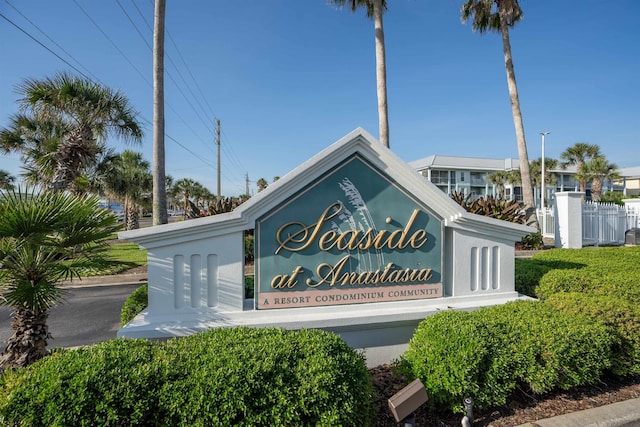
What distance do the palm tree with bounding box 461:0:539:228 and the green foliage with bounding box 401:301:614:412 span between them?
598 inches

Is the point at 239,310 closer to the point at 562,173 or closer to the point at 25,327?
the point at 25,327

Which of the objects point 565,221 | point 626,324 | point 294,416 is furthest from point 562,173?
point 294,416

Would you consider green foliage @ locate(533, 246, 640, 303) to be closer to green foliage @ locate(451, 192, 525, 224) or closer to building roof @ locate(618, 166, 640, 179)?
green foliage @ locate(451, 192, 525, 224)

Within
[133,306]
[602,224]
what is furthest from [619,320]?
[602,224]

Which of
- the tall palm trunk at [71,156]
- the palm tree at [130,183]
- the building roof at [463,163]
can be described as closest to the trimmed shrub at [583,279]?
the tall palm trunk at [71,156]

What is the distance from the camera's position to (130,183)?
26594 millimetres

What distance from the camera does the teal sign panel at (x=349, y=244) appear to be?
4.16 m

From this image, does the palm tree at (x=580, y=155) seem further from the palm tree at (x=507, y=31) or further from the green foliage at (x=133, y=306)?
the green foliage at (x=133, y=306)

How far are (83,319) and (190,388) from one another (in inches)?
229

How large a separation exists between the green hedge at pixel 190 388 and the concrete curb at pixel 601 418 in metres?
1.81

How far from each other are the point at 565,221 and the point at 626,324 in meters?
13.6

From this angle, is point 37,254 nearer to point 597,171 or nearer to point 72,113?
point 72,113

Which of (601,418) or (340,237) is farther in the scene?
(340,237)

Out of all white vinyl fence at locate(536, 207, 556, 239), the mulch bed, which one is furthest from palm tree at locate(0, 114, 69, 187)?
white vinyl fence at locate(536, 207, 556, 239)
